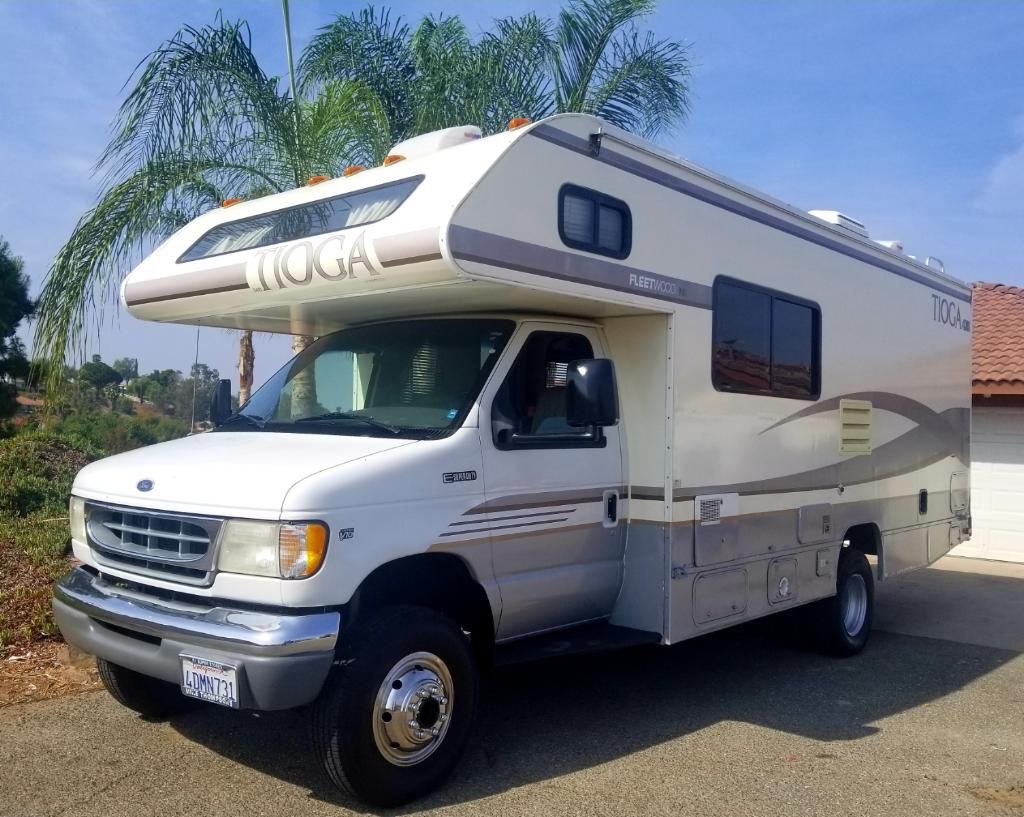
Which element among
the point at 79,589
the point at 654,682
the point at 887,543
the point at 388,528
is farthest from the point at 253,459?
the point at 887,543

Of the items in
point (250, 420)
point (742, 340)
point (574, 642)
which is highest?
point (742, 340)

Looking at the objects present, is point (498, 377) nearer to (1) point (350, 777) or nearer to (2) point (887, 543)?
(1) point (350, 777)

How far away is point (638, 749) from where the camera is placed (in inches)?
214

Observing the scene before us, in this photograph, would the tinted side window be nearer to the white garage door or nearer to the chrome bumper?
the chrome bumper

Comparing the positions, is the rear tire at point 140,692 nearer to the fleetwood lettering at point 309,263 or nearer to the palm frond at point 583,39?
the fleetwood lettering at point 309,263

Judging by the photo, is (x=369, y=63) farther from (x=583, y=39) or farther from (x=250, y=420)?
(x=250, y=420)

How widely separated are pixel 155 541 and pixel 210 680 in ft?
2.56

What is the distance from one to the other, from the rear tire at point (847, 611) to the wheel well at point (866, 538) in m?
0.06

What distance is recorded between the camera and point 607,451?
18.8ft

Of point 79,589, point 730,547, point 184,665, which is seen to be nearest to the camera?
point 184,665

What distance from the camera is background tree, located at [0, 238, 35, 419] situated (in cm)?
1723

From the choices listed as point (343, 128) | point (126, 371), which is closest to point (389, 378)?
point (343, 128)

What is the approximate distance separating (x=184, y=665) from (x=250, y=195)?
6.72 m

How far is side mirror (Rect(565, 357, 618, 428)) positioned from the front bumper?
1.60m
